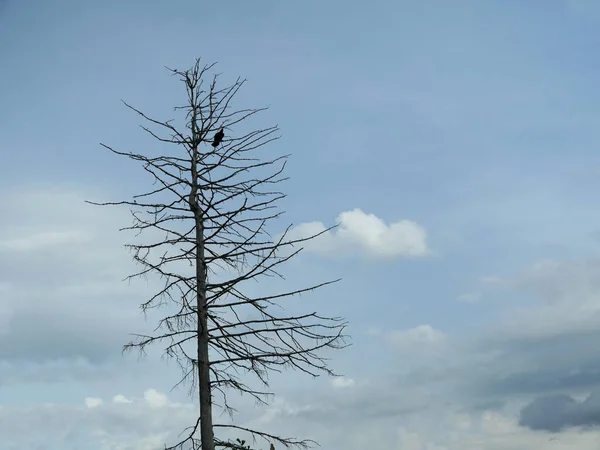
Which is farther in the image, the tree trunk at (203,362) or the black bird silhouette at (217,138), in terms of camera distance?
the black bird silhouette at (217,138)

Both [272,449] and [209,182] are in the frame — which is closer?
[272,449]

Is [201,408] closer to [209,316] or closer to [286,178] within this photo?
[209,316]

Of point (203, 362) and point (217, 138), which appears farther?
point (217, 138)

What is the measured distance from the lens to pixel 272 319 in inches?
479

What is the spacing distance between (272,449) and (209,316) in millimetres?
2323

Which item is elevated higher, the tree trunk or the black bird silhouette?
the black bird silhouette

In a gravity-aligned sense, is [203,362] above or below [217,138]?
below

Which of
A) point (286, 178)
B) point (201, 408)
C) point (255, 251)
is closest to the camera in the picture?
point (201, 408)

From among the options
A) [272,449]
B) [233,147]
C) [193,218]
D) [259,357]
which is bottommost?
[272,449]

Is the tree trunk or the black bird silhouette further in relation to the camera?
the black bird silhouette

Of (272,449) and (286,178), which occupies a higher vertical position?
(286,178)

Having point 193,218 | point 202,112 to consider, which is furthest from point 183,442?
Result: point 202,112

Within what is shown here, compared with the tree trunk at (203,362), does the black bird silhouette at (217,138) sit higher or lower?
higher

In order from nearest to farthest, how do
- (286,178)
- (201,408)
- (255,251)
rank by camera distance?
(201,408) < (255,251) < (286,178)
